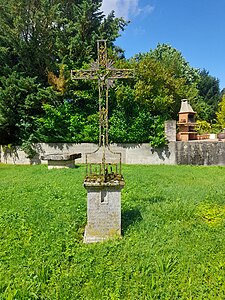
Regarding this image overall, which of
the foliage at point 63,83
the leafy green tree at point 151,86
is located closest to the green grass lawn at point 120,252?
the leafy green tree at point 151,86

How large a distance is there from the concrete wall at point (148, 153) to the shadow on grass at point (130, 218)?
23.8 ft

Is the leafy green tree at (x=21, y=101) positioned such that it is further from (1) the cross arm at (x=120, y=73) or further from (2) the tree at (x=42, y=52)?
(1) the cross arm at (x=120, y=73)

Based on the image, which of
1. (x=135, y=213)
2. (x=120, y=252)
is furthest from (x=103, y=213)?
(x=135, y=213)

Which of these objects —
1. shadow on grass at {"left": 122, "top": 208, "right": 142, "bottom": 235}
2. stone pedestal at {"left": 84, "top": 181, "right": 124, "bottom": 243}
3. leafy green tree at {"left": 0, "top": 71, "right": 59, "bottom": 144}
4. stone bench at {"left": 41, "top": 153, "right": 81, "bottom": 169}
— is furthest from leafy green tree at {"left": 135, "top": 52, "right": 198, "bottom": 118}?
stone pedestal at {"left": 84, "top": 181, "right": 124, "bottom": 243}

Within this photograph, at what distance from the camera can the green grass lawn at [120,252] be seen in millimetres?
2260

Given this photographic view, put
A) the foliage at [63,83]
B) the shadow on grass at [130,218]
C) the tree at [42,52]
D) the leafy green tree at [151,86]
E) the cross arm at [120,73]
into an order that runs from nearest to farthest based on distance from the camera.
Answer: the shadow on grass at [130,218] → the cross arm at [120,73] → the leafy green tree at [151,86] → the foliage at [63,83] → the tree at [42,52]

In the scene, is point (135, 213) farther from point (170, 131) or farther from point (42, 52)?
point (42, 52)

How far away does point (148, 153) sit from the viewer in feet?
Answer: 38.6

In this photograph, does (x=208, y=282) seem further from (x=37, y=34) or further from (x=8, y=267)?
(x=37, y=34)

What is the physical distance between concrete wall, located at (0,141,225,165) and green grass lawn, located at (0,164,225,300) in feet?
21.5

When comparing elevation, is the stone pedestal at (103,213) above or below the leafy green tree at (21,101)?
below

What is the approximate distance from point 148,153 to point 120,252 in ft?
29.9

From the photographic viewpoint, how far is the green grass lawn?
2.26m

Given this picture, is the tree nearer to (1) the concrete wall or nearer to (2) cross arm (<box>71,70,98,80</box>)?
(1) the concrete wall
